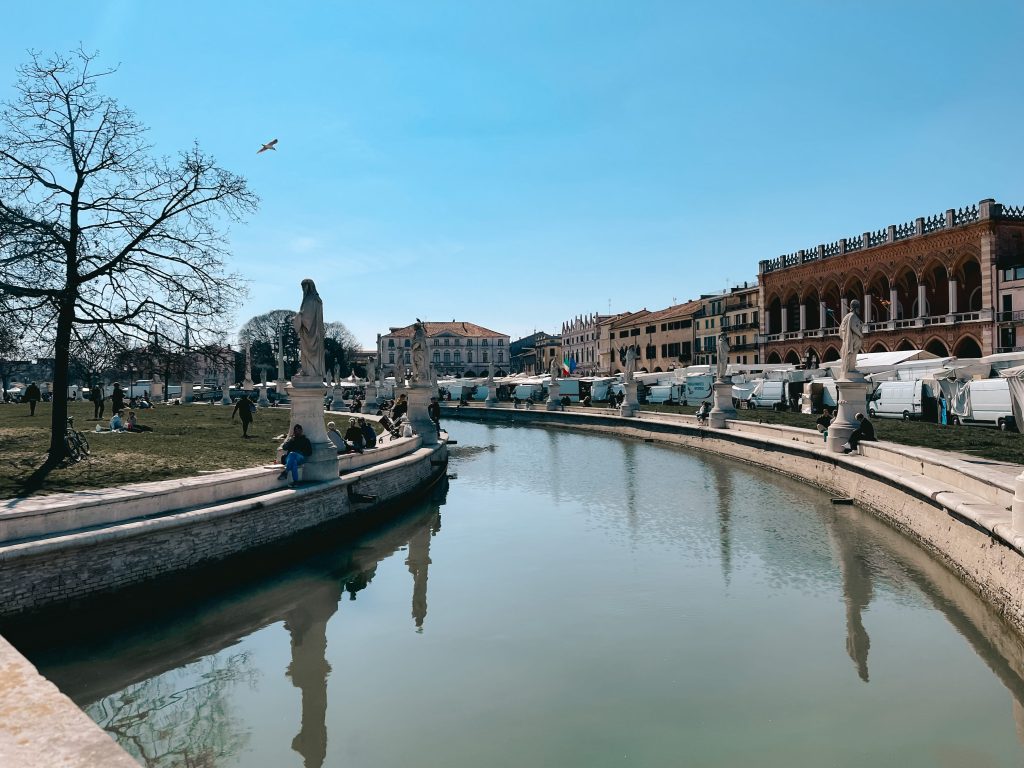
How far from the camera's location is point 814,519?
15656mm

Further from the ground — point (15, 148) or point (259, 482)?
point (15, 148)

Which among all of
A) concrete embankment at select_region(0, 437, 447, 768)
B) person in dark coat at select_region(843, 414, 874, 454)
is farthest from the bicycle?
person in dark coat at select_region(843, 414, 874, 454)

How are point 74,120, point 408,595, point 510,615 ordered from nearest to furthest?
point 510,615 < point 408,595 < point 74,120

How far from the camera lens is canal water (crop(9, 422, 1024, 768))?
21.2ft

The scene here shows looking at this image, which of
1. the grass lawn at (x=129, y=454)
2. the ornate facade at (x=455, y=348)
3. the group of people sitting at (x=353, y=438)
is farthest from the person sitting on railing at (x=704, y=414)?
the ornate facade at (x=455, y=348)

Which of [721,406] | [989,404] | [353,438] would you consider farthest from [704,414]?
[353,438]

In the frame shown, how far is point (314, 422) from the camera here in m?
→ 14.3

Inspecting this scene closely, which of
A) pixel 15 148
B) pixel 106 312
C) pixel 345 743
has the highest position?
pixel 15 148

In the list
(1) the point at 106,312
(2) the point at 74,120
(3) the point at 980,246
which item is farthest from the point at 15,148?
(3) the point at 980,246

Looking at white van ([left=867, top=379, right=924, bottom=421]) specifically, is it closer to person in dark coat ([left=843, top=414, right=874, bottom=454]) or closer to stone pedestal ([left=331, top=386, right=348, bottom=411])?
person in dark coat ([left=843, top=414, right=874, bottom=454])

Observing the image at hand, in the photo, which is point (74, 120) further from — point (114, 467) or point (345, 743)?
point (345, 743)

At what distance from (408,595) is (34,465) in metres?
8.22

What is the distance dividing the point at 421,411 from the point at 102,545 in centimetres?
1523

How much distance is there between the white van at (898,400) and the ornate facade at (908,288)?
14.7m
